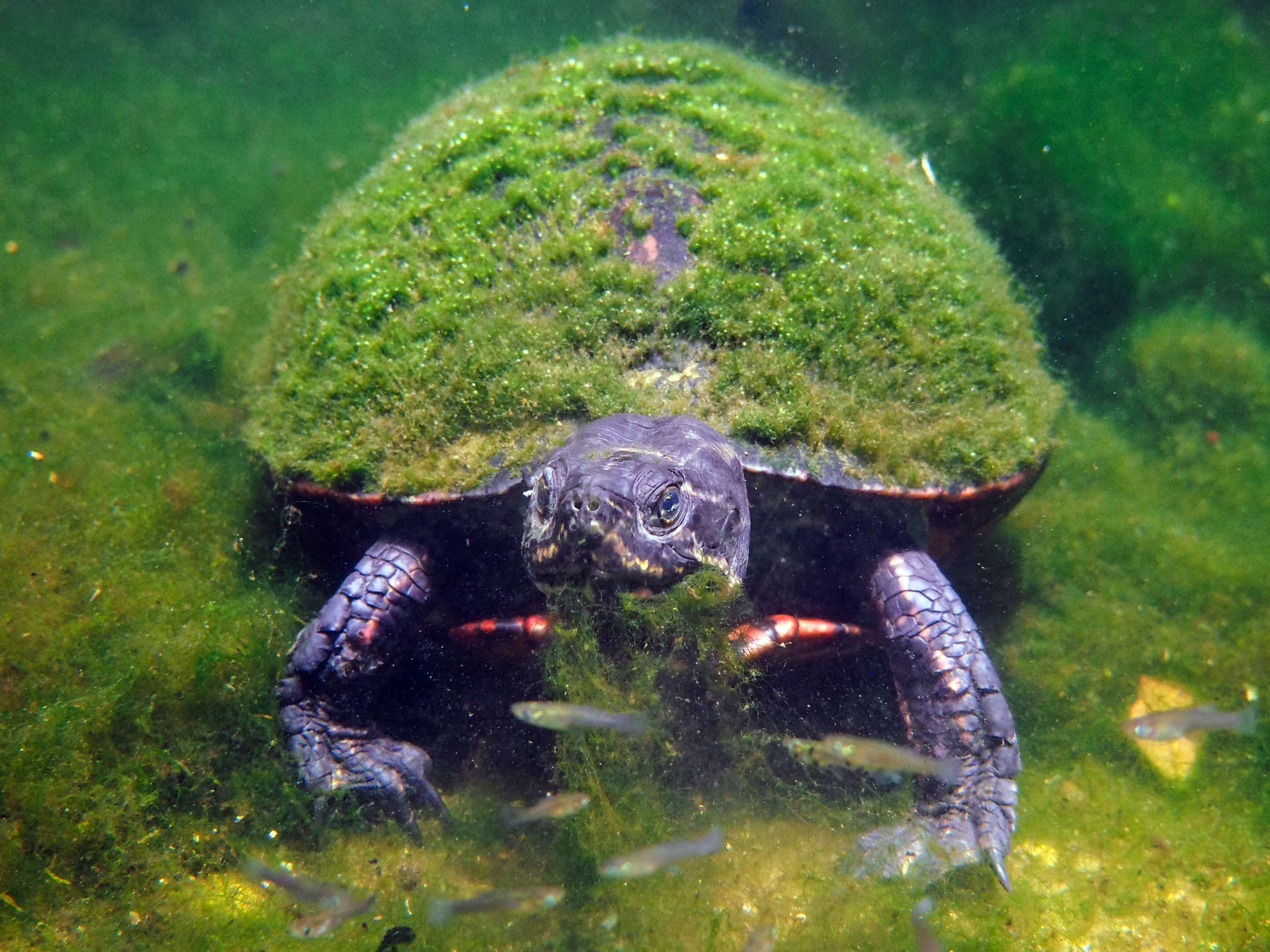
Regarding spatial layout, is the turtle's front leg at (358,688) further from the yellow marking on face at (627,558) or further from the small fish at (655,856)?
the yellow marking on face at (627,558)

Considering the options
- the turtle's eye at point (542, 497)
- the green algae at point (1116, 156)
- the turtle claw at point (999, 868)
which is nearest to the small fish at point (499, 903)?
the turtle's eye at point (542, 497)

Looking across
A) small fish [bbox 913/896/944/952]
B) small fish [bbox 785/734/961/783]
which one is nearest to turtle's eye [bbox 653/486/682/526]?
small fish [bbox 785/734/961/783]

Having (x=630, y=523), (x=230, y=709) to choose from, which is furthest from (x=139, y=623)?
(x=630, y=523)

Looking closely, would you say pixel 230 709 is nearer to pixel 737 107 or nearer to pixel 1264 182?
pixel 737 107

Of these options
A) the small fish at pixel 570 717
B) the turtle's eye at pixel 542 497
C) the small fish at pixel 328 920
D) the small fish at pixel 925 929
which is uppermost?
the turtle's eye at pixel 542 497

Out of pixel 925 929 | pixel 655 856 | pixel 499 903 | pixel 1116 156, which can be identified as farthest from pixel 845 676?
pixel 1116 156

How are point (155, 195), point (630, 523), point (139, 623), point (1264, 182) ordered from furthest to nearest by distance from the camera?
point (155, 195)
point (1264, 182)
point (139, 623)
point (630, 523)

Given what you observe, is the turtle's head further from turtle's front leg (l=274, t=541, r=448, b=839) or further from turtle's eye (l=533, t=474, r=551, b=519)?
turtle's front leg (l=274, t=541, r=448, b=839)
